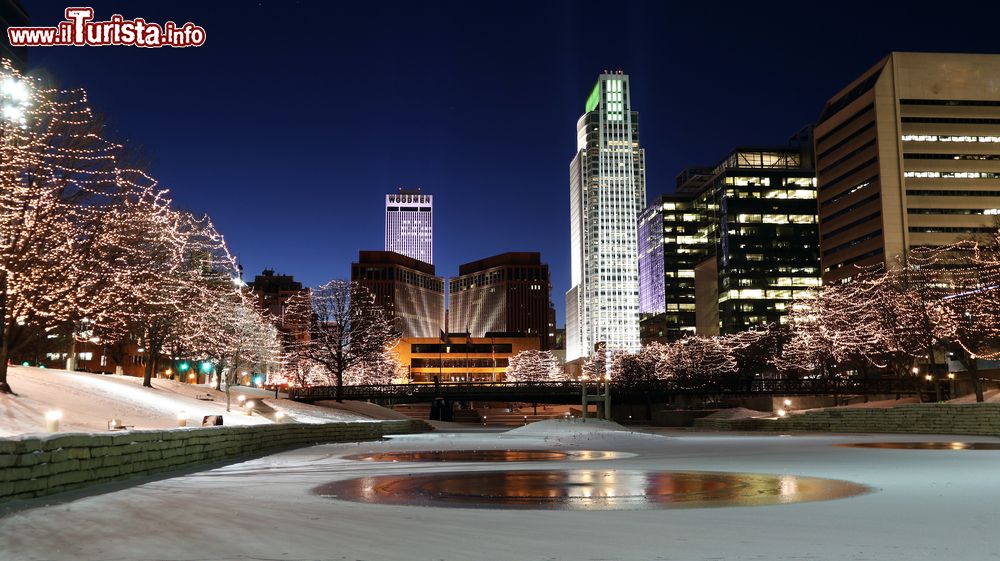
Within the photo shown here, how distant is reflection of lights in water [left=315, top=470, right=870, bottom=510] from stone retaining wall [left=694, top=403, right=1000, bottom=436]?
3469 centimetres

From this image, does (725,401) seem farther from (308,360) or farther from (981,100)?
(981,100)

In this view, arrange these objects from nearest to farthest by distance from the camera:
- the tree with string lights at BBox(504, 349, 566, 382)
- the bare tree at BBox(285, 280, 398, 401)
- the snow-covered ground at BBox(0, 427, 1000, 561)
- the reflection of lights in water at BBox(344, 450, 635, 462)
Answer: the snow-covered ground at BBox(0, 427, 1000, 561) < the reflection of lights in water at BBox(344, 450, 635, 462) < the bare tree at BBox(285, 280, 398, 401) < the tree with string lights at BBox(504, 349, 566, 382)

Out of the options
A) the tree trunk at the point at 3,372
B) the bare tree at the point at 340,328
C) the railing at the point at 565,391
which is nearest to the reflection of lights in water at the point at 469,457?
the tree trunk at the point at 3,372

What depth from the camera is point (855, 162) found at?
172750mm

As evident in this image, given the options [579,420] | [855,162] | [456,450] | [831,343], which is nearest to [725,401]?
[831,343]

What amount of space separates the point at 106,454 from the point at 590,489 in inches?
422

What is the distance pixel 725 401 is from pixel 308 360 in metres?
77.5

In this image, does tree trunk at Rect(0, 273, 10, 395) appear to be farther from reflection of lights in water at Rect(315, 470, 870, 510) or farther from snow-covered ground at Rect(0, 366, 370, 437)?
reflection of lights in water at Rect(315, 470, 870, 510)

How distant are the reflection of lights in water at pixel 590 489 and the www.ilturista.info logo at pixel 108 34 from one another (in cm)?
2695

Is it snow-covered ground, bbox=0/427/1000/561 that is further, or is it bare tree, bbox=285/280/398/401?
bare tree, bbox=285/280/398/401

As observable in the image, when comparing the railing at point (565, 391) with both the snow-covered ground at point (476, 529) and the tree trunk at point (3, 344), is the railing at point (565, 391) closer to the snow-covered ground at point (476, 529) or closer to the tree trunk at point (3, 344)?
the tree trunk at point (3, 344)

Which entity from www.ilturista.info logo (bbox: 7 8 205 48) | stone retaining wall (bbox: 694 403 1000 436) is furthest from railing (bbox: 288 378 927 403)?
www.ilturista.info logo (bbox: 7 8 205 48)

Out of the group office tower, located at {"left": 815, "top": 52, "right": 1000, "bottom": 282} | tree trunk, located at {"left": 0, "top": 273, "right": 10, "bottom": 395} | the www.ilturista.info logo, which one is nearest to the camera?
tree trunk, located at {"left": 0, "top": 273, "right": 10, "bottom": 395}

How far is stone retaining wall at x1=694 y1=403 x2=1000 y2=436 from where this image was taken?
47.5 m
